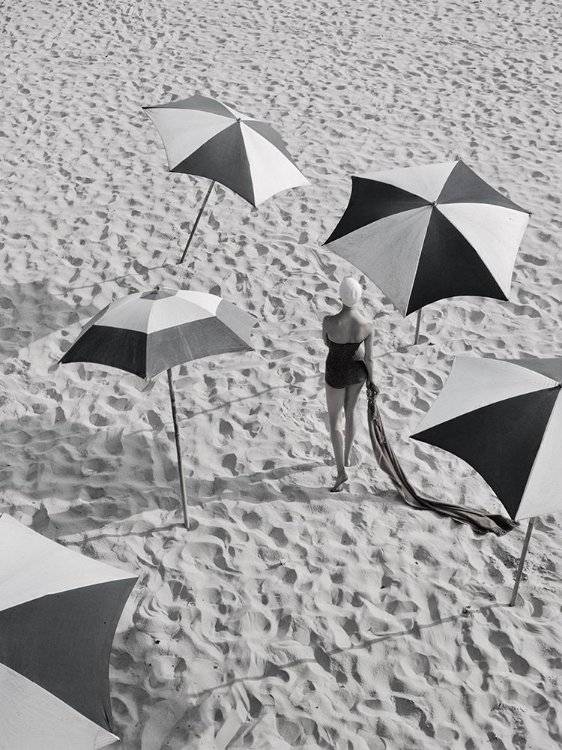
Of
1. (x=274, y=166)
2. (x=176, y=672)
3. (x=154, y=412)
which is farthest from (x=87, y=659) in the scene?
(x=274, y=166)

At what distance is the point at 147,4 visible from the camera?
13.3 metres

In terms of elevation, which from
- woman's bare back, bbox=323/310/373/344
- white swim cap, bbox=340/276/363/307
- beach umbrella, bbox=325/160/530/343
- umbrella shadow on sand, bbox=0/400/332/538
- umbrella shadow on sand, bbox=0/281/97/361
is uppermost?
beach umbrella, bbox=325/160/530/343

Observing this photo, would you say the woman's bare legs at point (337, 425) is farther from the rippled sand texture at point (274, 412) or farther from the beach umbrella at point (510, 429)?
the beach umbrella at point (510, 429)

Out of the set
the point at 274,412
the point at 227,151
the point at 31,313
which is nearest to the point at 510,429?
the point at 274,412

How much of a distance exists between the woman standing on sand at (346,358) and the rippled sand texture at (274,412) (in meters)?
0.51

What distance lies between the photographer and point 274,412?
6.49 meters

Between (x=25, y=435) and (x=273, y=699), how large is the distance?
2.89 metres

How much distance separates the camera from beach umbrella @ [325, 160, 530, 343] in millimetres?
5578

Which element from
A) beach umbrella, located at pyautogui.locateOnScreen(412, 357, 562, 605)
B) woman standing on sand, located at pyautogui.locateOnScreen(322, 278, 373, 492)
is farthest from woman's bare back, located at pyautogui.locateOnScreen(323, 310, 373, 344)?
beach umbrella, located at pyautogui.locateOnScreen(412, 357, 562, 605)

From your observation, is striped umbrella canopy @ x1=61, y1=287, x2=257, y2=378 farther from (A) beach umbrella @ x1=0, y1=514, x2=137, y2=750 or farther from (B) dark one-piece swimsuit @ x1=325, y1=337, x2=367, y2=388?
(A) beach umbrella @ x1=0, y1=514, x2=137, y2=750

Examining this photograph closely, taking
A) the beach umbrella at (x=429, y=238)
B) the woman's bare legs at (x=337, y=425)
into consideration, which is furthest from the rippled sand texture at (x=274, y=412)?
the beach umbrella at (x=429, y=238)

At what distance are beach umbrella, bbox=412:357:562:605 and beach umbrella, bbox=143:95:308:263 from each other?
287 cm

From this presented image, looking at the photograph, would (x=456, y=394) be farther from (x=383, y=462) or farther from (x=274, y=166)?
(x=274, y=166)

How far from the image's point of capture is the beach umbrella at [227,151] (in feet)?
22.2
